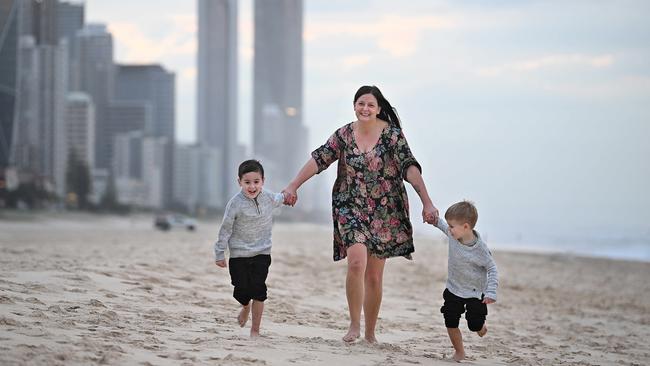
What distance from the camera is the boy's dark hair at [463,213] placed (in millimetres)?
5020

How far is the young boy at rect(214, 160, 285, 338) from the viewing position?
5.36 metres

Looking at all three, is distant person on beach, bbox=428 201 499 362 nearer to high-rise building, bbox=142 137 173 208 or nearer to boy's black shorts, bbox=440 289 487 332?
boy's black shorts, bbox=440 289 487 332

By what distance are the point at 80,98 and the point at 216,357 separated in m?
149

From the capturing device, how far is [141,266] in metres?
9.04

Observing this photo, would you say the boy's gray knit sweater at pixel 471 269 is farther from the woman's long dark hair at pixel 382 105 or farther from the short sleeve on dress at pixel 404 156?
the woman's long dark hair at pixel 382 105

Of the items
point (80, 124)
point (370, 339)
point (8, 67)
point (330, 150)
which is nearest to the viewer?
point (370, 339)

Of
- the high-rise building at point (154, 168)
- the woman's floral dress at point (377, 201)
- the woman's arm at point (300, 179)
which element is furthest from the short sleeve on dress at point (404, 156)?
the high-rise building at point (154, 168)

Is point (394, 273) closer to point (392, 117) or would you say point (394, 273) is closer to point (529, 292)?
point (529, 292)

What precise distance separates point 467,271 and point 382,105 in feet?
3.99

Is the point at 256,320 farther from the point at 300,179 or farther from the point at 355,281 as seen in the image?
the point at 300,179

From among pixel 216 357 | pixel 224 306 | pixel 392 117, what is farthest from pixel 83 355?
pixel 224 306

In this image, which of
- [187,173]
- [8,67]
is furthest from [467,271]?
[187,173]

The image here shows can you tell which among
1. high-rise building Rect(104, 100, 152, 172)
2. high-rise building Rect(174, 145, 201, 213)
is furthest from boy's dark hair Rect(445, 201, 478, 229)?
high-rise building Rect(104, 100, 152, 172)

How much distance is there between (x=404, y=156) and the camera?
5.46m
